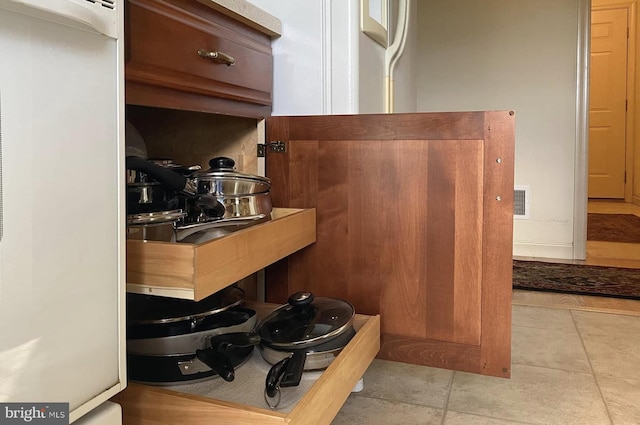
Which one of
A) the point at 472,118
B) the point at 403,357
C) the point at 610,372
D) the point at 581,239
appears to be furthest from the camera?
the point at 581,239

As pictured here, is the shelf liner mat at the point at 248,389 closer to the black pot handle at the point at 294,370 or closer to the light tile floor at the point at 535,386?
the black pot handle at the point at 294,370

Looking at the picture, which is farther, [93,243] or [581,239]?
[581,239]

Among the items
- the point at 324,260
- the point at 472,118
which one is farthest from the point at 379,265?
the point at 472,118

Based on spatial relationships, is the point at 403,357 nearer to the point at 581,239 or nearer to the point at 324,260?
the point at 324,260

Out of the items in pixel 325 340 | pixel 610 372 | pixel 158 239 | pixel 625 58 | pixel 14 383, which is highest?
pixel 625 58

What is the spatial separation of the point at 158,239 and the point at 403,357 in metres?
0.71

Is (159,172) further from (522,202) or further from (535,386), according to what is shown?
(522,202)

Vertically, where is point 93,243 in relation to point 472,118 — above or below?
below

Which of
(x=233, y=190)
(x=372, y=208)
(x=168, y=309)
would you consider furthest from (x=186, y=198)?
(x=372, y=208)

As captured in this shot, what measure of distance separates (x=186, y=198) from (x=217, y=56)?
0.34 metres

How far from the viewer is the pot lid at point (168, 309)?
1135 mm

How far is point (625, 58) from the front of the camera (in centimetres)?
555

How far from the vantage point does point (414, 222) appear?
1.35m

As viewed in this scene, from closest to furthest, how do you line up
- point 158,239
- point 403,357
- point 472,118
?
point 158,239 < point 472,118 < point 403,357
